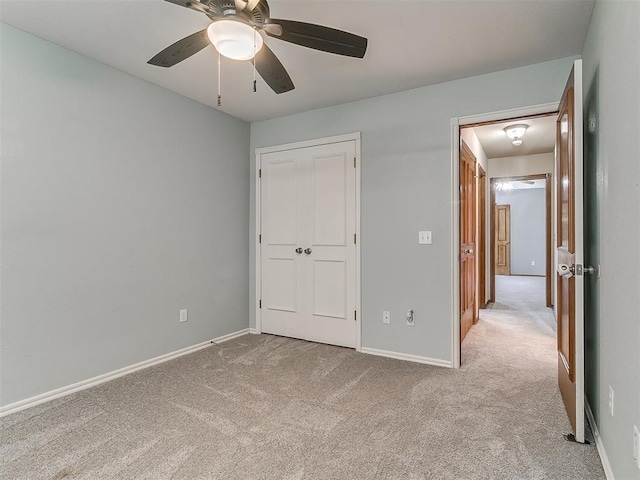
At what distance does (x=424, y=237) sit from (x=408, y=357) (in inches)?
41.7

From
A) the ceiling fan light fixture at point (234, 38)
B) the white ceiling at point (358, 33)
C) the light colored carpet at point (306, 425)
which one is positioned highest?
the white ceiling at point (358, 33)

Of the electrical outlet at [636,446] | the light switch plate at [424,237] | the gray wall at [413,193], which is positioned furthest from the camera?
the light switch plate at [424,237]

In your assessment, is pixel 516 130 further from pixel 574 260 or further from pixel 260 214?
pixel 260 214

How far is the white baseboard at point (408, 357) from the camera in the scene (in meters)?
3.07

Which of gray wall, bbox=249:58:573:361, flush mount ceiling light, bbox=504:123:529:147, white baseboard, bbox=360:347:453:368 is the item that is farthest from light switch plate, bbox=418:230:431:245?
flush mount ceiling light, bbox=504:123:529:147

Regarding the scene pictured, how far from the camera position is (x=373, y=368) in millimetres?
3004

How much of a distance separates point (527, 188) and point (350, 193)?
8650 mm

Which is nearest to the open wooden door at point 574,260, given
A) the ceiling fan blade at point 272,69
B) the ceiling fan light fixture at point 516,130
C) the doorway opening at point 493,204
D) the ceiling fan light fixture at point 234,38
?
the doorway opening at point 493,204

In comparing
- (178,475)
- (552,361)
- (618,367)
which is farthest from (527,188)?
(178,475)

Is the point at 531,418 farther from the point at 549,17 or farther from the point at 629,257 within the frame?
the point at 549,17

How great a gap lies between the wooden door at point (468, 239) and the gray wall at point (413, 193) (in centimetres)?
71

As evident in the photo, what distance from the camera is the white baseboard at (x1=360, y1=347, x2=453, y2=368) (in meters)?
3.07

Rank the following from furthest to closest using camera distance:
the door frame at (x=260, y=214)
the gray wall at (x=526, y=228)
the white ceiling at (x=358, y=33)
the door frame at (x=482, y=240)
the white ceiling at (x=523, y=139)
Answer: the gray wall at (x=526, y=228), the door frame at (x=482, y=240), the white ceiling at (x=523, y=139), the door frame at (x=260, y=214), the white ceiling at (x=358, y=33)

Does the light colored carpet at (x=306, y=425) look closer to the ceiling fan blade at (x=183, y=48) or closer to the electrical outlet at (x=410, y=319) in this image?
the electrical outlet at (x=410, y=319)
